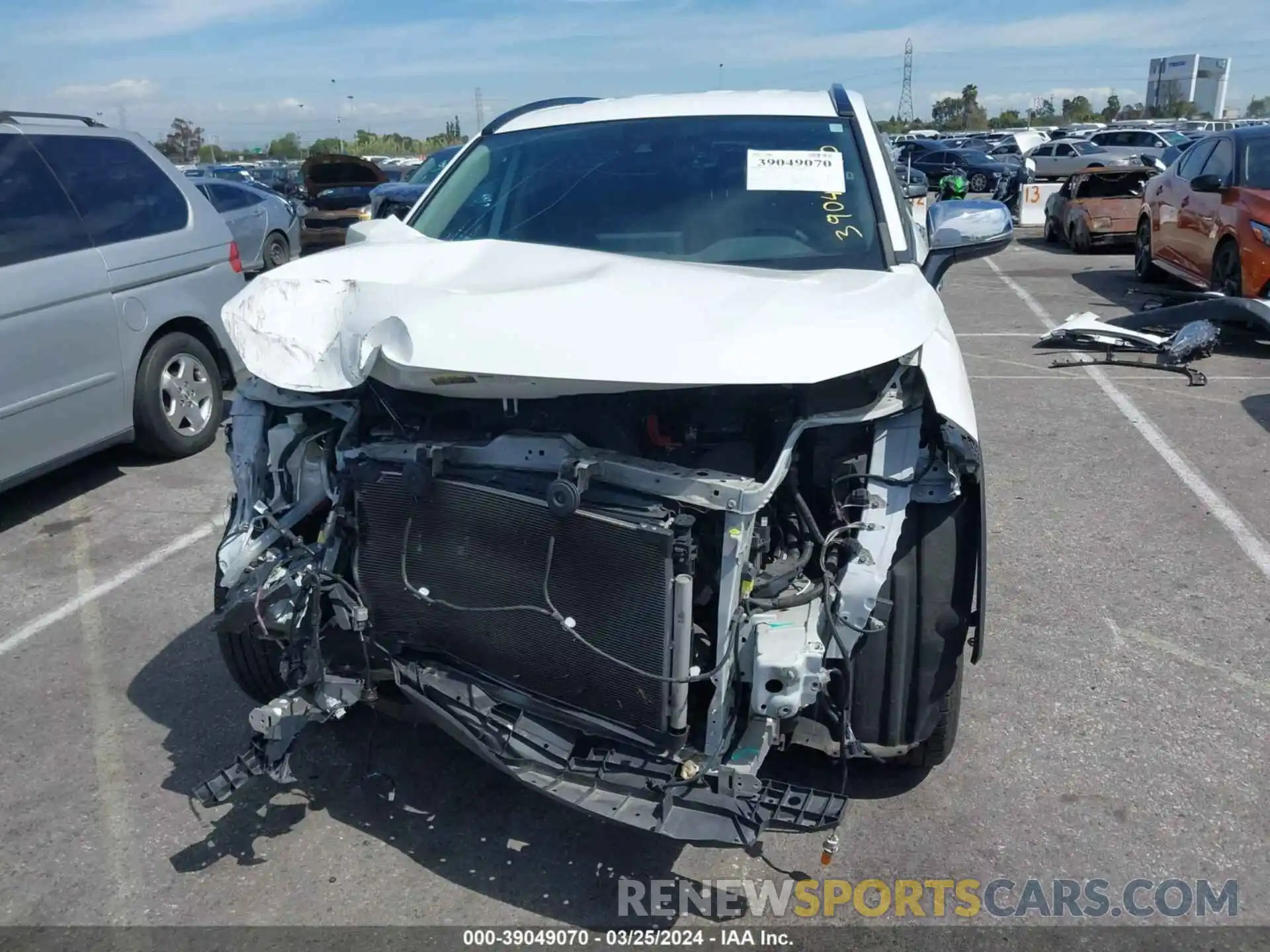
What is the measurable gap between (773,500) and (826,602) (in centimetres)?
32

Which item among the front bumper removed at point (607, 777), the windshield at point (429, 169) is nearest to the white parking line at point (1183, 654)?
the front bumper removed at point (607, 777)

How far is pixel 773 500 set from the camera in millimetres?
2773

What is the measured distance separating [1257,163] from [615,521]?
9309mm

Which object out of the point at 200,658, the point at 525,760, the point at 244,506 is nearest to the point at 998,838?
the point at 525,760

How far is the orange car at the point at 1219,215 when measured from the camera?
8703 mm

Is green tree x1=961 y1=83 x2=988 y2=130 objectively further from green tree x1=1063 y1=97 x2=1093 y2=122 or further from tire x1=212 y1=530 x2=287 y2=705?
tire x1=212 y1=530 x2=287 y2=705

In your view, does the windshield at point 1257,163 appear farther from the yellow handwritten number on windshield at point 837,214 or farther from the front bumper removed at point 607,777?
the front bumper removed at point 607,777

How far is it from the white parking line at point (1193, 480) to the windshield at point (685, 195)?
2.57 m

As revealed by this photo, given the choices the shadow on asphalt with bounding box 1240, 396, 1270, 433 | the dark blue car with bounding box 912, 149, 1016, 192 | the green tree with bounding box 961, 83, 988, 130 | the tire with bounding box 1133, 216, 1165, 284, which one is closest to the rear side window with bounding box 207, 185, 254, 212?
the tire with bounding box 1133, 216, 1165, 284

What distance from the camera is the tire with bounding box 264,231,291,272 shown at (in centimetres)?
1443

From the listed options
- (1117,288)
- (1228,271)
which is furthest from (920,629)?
(1117,288)

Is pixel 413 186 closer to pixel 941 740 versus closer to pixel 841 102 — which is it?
pixel 841 102

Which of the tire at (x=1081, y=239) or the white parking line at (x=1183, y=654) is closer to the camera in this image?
the white parking line at (x=1183, y=654)

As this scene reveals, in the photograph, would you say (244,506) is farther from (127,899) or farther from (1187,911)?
(1187,911)
